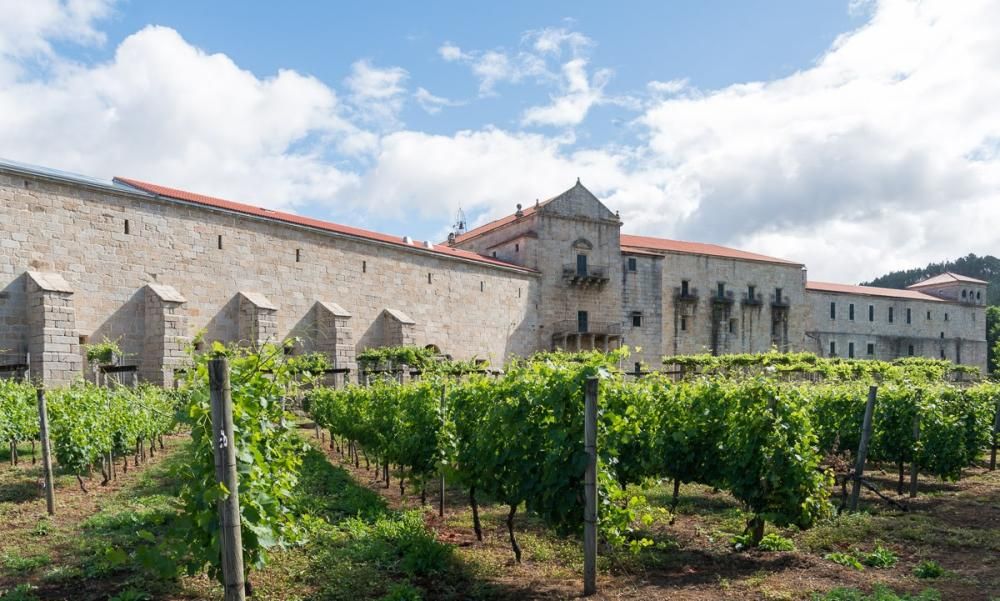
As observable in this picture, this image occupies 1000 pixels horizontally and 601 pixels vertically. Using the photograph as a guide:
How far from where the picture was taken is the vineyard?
457 cm

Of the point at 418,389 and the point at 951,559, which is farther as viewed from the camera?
the point at 418,389

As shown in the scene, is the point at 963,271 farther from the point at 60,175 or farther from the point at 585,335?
the point at 60,175

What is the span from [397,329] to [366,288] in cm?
194

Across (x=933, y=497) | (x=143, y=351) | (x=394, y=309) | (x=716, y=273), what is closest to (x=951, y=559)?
(x=933, y=497)

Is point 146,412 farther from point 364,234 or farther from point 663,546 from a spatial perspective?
point 364,234

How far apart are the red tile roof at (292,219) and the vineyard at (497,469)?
13.5m

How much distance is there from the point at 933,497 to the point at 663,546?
→ 5.23 meters

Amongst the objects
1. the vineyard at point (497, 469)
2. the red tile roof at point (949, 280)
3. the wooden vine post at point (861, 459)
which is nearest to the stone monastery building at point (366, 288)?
the vineyard at point (497, 469)

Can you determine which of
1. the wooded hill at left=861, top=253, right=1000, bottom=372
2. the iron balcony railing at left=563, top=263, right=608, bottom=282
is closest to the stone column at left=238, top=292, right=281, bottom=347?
the iron balcony railing at left=563, top=263, right=608, bottom=282

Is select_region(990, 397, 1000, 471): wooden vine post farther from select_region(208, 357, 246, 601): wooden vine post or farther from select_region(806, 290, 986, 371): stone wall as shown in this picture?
select_region(806, 290, 986, 371): stone wall

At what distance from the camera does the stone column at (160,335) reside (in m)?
19.6

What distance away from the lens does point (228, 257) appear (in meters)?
22.5

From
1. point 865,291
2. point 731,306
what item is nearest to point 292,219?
point 731,306

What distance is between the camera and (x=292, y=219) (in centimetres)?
2597
